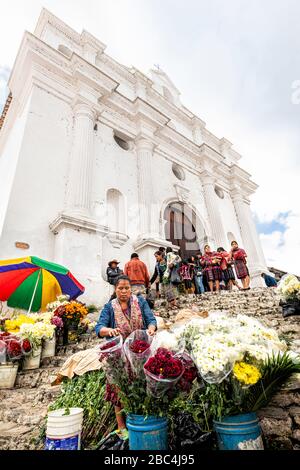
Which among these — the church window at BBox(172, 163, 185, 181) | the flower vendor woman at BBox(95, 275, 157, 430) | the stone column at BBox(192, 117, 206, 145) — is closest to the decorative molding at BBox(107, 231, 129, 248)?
the church window at BBox(172, 163, 185, 181)

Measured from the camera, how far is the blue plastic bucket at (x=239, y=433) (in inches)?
63.2

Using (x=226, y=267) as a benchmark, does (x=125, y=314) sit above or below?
below

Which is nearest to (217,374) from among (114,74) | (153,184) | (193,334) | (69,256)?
(193,334)

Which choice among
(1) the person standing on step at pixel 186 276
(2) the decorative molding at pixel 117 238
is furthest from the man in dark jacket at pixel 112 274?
(1) the person standing on step at pixel 186 276

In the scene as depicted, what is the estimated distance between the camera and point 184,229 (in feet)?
44.5

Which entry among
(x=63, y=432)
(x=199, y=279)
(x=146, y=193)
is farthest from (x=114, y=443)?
(x=146, y=193)

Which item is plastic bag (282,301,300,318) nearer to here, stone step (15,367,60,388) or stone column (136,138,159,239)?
stone step (15,367,60,388)

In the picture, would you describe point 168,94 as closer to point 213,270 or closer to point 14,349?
point 213,270

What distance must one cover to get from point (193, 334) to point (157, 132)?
542 inches

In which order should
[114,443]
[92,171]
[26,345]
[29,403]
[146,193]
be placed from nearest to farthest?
[114,443]
[29,403]
[26,345]
[92,171]
[146,193]

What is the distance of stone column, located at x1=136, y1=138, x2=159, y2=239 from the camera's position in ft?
34.9

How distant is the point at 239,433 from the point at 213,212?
539 inches

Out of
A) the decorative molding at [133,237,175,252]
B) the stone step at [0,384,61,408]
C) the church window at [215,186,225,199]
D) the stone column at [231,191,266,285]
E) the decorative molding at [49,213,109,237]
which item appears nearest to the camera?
the stone step at [0,384,61,408]

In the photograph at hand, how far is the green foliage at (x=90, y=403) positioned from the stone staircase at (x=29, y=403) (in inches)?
10.6
